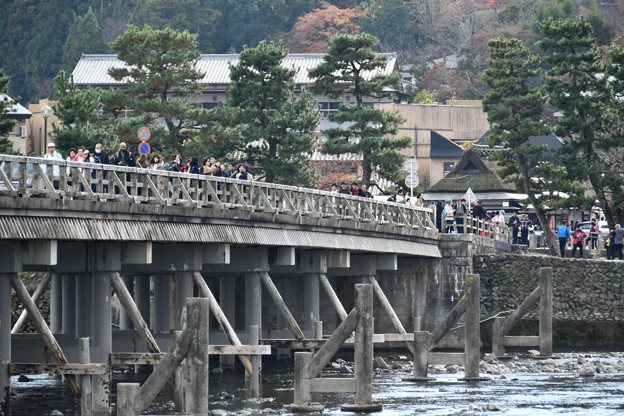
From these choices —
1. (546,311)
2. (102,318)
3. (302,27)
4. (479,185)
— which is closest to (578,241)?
(546,311)

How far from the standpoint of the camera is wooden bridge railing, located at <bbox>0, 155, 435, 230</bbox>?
Result: 37406mm

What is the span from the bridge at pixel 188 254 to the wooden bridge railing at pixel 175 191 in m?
0.04

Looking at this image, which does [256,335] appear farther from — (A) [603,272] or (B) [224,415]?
(A) [603,272]

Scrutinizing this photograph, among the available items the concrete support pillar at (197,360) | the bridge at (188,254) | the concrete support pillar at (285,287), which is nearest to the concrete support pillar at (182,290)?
the bridge at (188,254)

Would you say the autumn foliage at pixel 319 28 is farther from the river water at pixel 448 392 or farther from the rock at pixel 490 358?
the river water at pixel 448 392

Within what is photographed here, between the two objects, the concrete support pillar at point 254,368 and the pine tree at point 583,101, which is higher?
the pine tree at point 583,101

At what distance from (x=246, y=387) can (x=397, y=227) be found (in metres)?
11.4

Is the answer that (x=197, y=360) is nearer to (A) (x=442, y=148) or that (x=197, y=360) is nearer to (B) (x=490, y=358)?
(B) (x=490, y=358)

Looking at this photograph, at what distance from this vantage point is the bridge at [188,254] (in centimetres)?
3775

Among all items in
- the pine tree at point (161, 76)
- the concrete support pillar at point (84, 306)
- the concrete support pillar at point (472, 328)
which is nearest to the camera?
the concrete support pillar at point (84, 306)

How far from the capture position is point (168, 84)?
69188mm

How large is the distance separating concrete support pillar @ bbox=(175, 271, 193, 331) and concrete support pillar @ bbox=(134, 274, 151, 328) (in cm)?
1119

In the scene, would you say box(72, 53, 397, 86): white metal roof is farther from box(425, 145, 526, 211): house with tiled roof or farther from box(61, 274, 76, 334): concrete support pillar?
box(61, 274, 76, 334): concrete support pillar

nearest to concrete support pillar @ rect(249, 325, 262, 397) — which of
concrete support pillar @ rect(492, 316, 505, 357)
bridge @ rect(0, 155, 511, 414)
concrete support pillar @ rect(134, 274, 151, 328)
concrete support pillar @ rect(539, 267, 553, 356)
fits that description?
bridge @ rect(0, 155, 511, 414)
